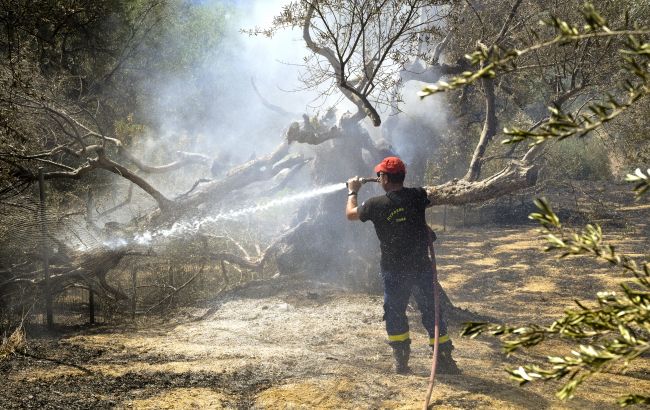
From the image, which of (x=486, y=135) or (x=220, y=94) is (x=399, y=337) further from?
(x=220, y=94)

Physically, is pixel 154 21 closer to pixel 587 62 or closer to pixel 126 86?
pixel 126 86

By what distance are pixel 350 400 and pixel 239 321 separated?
10.9 ft

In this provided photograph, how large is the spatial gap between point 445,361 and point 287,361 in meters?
1.53

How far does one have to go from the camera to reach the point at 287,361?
5.41 metres

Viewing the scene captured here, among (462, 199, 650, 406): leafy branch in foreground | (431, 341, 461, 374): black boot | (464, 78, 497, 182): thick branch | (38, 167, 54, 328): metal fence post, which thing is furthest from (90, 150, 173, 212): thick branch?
(462, 199, 650, 406): leafy branch in foreground

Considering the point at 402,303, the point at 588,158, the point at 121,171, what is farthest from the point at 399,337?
the point at 588,158

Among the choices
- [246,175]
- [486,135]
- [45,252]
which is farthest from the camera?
[246,175]

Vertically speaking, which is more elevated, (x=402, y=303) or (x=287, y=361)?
(x=402, y=303)

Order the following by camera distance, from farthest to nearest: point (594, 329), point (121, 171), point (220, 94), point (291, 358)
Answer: point (220, 94) → point (121, 171) → point (291, 358) → point (594, 329)

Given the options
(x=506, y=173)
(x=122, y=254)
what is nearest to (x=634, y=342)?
(x=506, y=173)

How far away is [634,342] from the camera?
138 cm

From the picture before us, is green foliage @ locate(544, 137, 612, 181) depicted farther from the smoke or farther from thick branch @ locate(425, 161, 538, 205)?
thick branch @ locate(425, 161, 538, 205)

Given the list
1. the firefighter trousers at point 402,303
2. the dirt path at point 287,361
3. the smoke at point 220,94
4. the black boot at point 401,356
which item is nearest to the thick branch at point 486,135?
the dirt path at point 287,361

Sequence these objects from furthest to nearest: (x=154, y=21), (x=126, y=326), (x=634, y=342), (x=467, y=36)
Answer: (x=154, y=21)
(x=467, y=36)
(x=126, y=326)
(x=634, y=342)
